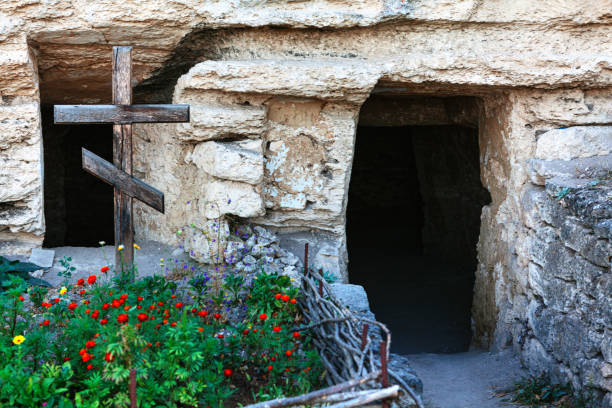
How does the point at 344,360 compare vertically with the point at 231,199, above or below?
below

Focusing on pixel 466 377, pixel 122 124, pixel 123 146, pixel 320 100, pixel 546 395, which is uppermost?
pixel 320 100

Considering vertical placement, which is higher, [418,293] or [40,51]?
[40,51]

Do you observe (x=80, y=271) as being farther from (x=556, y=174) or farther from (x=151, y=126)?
Answer: (x=556, y=174)

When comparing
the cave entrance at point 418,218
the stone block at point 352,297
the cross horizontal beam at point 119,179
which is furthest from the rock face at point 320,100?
the cave entrance at point 418,218

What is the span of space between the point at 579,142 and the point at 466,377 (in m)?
1.87

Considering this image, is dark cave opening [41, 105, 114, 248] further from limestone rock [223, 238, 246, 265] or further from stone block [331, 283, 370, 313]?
stone block [331, 283, 370, 313]

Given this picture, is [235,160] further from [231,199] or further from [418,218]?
[418,218]

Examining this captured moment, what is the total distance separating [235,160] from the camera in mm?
4434

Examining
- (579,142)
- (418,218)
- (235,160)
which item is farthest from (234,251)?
(418,218)

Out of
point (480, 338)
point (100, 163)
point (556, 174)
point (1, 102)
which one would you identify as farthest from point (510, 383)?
point (1, 102)

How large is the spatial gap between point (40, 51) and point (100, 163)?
4.35 ft

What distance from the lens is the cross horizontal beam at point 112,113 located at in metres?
3.66

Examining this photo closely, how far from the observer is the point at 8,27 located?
413cm

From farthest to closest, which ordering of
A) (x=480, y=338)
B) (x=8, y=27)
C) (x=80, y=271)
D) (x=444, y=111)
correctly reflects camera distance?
1. (x=444, y=111)
2. (x=480, y=338)
3. (x=80, y=271)
4. (x=8, y=27)
